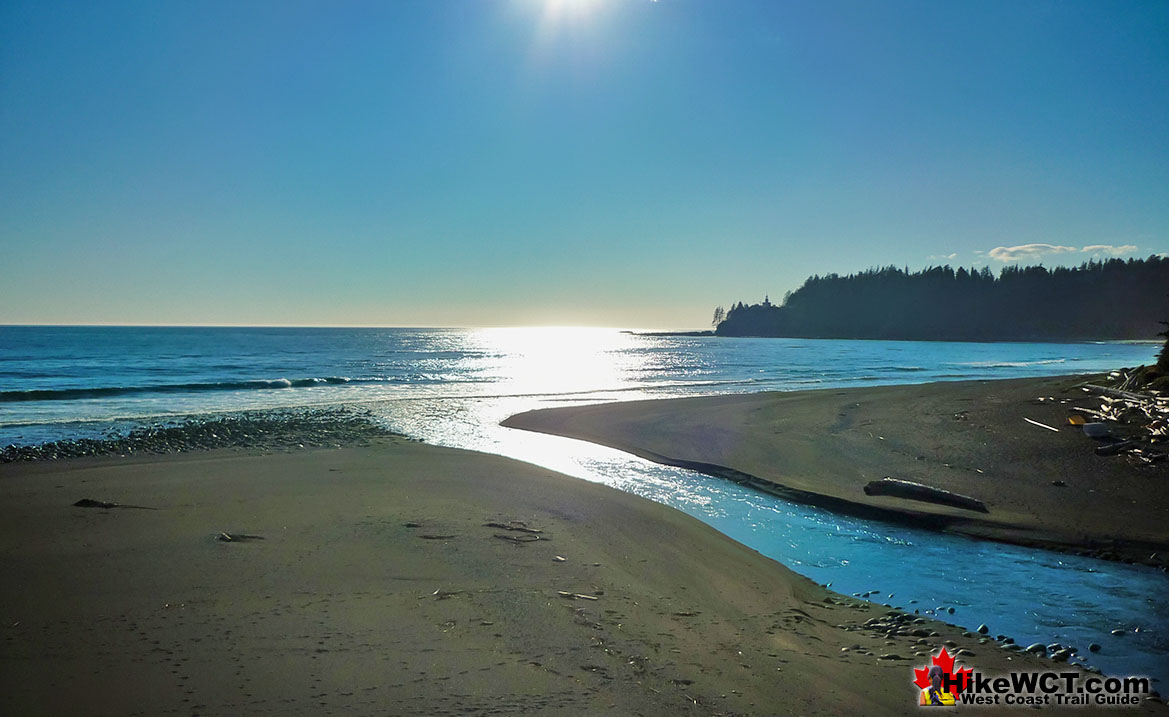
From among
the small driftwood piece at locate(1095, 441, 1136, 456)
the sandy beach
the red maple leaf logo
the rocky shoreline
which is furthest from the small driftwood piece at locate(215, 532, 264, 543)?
the small driftwood piece at locate(1095, 441, 1136, 456)

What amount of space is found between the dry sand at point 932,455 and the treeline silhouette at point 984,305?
128 metres

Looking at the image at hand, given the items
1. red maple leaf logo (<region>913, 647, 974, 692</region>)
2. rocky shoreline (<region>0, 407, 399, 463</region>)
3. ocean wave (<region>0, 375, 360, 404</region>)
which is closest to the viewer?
red maple leaf logo (<region>913, 647, 974, 692</region>)

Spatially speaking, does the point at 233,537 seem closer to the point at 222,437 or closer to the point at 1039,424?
the point at 222,437

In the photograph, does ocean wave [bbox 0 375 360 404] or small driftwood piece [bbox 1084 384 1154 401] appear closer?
small driftwood piece [bbox 1084 384 1154 401]

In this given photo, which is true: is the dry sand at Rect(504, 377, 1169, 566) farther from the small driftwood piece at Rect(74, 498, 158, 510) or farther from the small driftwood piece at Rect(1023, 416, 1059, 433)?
the small driftwood piece at Rect(74, 498, 158, 510)

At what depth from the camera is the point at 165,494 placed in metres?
8.47

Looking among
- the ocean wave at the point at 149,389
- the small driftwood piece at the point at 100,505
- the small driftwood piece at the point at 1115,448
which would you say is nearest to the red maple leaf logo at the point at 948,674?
the small driftwood piece at the point at 1115,448

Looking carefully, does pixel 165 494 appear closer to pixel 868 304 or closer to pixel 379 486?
pixel 379 486

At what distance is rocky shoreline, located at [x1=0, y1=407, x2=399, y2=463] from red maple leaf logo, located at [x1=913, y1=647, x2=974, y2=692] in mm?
12398

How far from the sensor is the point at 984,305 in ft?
467

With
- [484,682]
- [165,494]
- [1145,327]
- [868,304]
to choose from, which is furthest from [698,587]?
[868,304]

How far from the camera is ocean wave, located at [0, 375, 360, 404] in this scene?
1044 inches

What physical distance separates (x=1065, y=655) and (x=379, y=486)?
8333mm

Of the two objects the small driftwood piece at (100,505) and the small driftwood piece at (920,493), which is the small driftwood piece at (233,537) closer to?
the small driftwood piece at (100,505)
